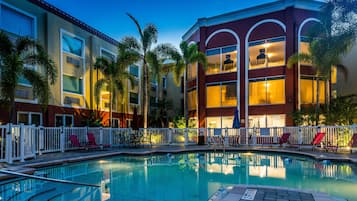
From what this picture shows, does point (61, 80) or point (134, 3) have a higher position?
point (134, 3)

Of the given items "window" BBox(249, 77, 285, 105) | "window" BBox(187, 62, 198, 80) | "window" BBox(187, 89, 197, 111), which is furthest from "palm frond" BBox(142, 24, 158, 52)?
"window" BBox(249, 77, 285, 105)

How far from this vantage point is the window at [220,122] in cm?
1986

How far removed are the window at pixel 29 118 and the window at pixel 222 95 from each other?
11.9 meters

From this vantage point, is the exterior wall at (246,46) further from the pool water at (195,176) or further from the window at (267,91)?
the pool water at (195,176)

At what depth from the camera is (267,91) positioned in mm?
18703

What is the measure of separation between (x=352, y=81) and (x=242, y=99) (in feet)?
25.9

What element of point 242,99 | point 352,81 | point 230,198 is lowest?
point 230,198

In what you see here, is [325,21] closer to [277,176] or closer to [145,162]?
[277,176]

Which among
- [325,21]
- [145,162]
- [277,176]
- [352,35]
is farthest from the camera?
[325,21]

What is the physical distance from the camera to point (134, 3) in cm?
2059

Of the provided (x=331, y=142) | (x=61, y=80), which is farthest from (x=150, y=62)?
(x=331, y=142)

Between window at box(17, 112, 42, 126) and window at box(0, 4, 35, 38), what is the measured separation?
160 inches

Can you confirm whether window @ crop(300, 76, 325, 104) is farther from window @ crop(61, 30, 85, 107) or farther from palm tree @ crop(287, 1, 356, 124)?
window @ crop(61, 30, 85, 107)

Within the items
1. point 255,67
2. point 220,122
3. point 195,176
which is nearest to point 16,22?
point 195,176
